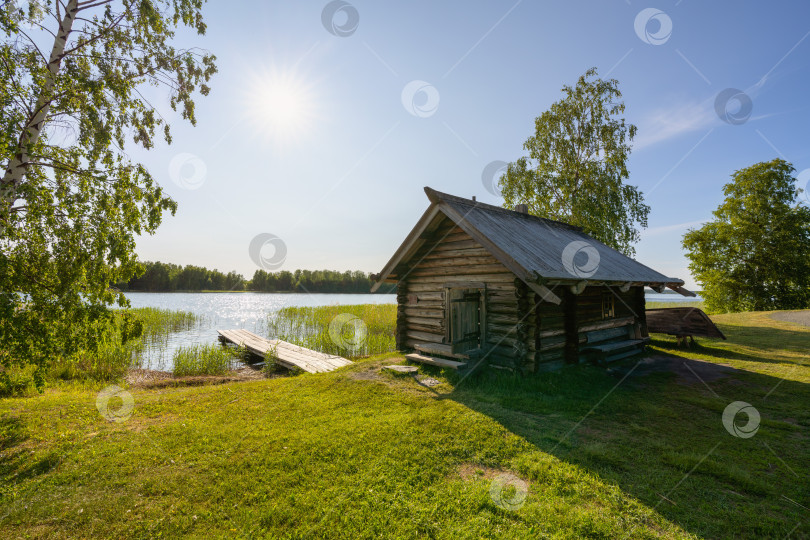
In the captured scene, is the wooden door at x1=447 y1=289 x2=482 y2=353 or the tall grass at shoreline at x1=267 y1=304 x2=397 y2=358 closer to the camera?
the wooden door at x1=447 y1=289 x2=482 y2=353

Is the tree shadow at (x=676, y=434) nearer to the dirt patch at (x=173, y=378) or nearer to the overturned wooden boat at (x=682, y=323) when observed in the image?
the overturned wooden boat at (x=682, y=323)

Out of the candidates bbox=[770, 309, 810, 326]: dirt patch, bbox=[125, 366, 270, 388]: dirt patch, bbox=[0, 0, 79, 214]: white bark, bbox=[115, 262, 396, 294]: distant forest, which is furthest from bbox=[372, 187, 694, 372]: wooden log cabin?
bbox=[115, 262, 396, 294]: distant forest

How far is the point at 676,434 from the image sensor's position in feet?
19.5

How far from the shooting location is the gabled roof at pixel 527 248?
331 inches

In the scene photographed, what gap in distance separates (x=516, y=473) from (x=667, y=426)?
3.81 meters

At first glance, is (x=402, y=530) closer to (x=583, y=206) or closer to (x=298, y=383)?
(x=298, y=383)

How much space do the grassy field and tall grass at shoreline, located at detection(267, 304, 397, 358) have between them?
7979 millimetres

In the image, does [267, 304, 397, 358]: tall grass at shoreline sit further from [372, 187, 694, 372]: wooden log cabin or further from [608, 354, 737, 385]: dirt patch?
[608, 354, 737, 385]: dirt patch

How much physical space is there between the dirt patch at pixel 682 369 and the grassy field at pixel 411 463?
37.7 inches

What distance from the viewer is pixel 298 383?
9.54 meters

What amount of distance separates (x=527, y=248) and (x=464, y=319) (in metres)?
2.85

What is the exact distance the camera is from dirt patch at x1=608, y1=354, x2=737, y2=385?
9.66m

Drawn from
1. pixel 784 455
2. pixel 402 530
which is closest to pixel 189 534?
pixel 402 530

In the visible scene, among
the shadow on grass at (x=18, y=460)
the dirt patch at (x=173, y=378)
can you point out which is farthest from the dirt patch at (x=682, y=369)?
the shadow on grass at (x=18, y=460)
